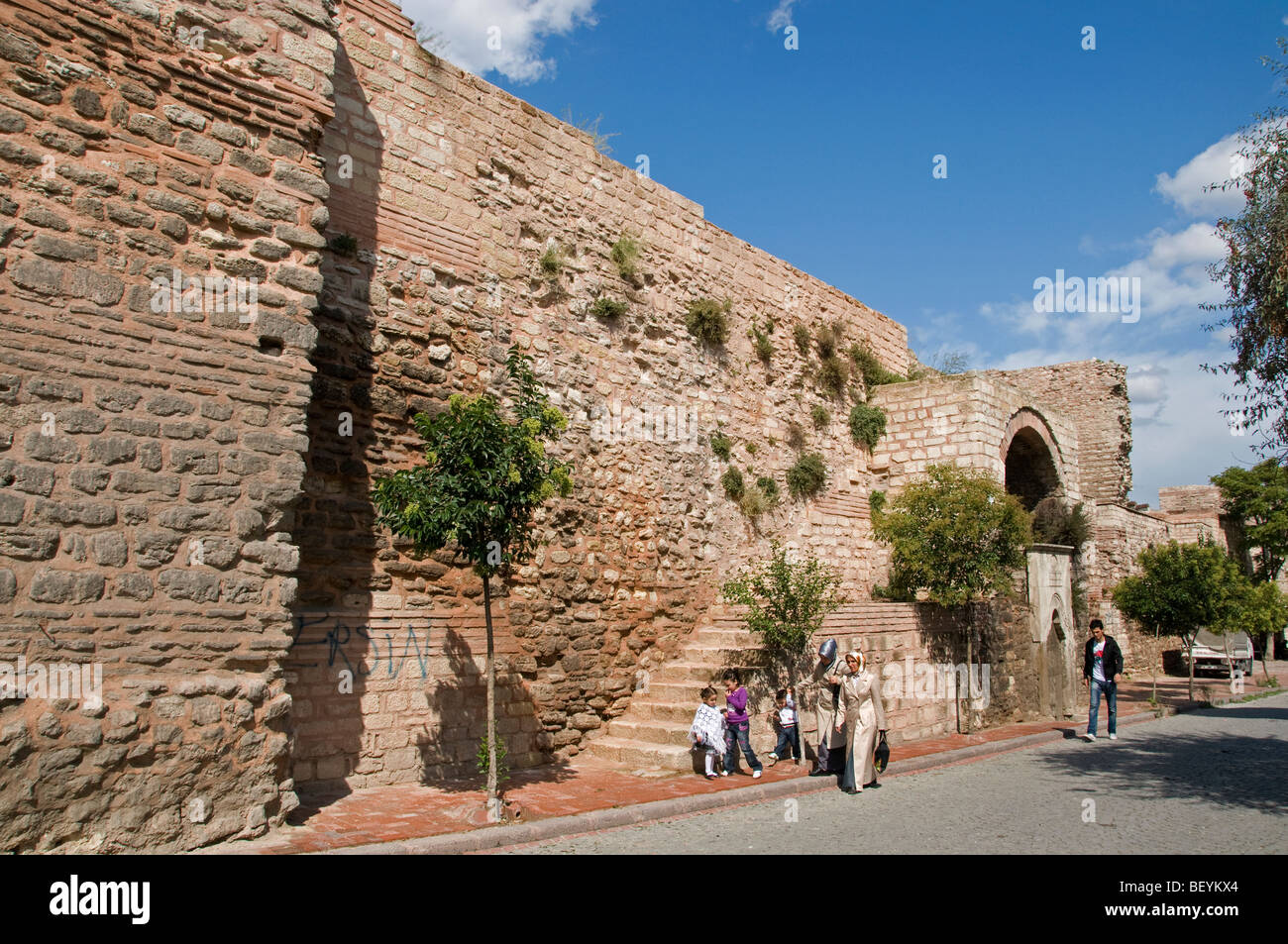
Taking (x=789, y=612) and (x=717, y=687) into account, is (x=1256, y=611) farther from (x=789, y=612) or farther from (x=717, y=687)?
(x=717, y=687)

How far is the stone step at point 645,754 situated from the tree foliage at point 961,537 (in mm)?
5543

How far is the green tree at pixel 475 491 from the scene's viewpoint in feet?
22.7

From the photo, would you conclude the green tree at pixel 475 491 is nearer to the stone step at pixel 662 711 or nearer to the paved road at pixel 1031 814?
the paved road at pixel 1031 814

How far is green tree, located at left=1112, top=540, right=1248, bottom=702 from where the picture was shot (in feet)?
60.8

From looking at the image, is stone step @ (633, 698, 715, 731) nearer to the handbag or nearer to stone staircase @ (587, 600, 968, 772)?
stone staircase @ (587, 600, 968, 772)

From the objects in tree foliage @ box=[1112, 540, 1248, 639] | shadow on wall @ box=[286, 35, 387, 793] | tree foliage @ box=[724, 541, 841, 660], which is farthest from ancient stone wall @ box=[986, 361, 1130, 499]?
shadow on wall @ box=[286, 35, 387, 793]

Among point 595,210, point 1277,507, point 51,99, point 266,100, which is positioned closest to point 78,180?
point 51,99

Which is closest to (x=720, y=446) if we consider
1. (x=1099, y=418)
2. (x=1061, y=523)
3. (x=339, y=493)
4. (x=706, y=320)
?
(x=706, y=320)

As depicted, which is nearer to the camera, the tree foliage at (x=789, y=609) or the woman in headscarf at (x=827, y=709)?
the woman in headscarf at (x=827, y=709)

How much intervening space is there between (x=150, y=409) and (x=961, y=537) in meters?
10.9

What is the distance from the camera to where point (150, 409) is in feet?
18.6

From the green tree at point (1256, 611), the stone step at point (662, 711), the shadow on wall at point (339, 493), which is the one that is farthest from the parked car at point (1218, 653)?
the shadow on wall at point (339, 493)

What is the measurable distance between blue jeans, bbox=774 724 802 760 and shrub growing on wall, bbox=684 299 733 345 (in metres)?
5.94

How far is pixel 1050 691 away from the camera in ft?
50.5
